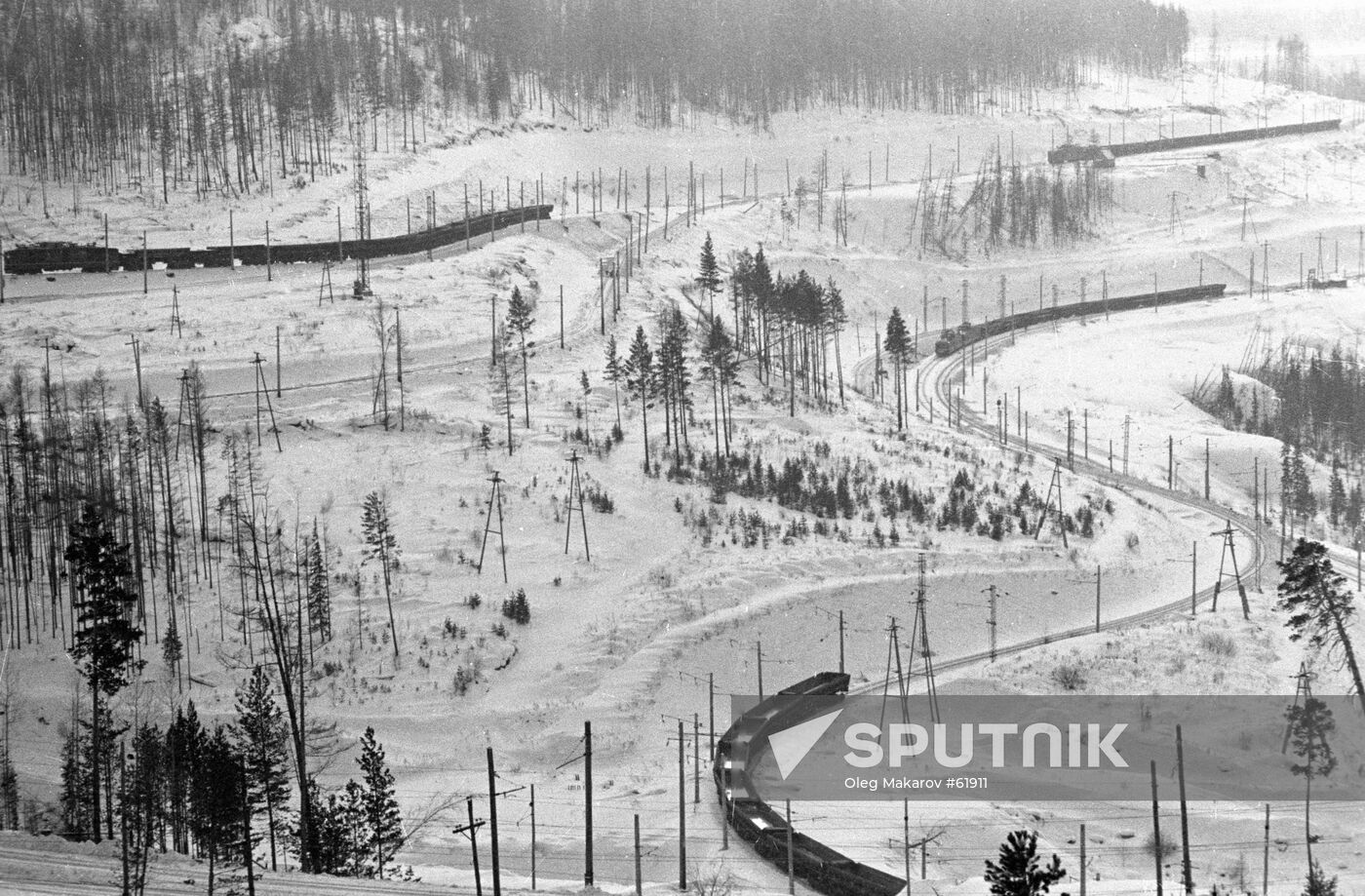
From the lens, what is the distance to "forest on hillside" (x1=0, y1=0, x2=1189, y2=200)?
404ft

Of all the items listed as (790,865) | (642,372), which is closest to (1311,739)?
(790,865)

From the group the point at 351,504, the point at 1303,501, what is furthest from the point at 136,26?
the point at 1303,501

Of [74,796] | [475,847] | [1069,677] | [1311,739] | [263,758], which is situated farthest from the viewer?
[1069,677]

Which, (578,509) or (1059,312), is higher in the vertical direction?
(1059,312)

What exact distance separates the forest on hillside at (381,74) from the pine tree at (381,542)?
6782 cm

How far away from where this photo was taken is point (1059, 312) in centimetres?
13112

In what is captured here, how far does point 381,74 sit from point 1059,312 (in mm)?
82465

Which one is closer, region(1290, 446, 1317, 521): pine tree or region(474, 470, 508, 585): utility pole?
region(474, 470, 508, 585): utility pole

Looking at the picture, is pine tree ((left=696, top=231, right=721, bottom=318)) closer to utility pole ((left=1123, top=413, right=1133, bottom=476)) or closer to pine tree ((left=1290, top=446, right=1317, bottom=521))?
utility pole ((left=1123, top=413, right=1133, bottom=476))

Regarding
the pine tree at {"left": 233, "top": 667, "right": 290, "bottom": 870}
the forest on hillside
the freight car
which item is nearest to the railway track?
the freight car

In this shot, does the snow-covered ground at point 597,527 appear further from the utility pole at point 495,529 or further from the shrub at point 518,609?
the utility pole at point 495,529

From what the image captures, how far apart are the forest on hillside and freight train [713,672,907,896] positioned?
85.5 m

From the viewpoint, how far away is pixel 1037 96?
19388cm

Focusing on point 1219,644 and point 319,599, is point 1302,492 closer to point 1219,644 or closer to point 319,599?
point 1219,644
